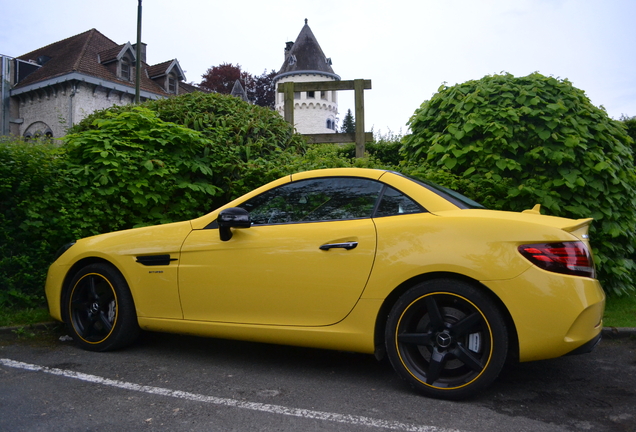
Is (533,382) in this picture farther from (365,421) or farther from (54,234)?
(54,234)

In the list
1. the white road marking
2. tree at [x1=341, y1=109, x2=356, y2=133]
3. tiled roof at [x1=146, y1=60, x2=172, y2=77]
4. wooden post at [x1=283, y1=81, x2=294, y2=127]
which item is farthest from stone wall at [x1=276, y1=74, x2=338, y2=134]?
the white road marking

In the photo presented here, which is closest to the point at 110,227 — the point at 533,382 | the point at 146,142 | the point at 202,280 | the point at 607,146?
the point at 146,142

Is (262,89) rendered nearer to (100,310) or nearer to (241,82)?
(241,82)

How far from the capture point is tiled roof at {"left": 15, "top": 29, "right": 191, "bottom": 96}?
1303 inches

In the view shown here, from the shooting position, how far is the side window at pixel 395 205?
12.0 feet

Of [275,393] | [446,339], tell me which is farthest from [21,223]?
[446,339]

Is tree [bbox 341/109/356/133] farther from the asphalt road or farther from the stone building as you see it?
the asphalt road

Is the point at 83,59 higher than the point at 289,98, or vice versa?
the point at 83,59

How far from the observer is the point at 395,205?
12.1ft

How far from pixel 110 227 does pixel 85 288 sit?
4.76ft

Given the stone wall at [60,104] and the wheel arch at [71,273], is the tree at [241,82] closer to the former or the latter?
the stone wall at [60,104]

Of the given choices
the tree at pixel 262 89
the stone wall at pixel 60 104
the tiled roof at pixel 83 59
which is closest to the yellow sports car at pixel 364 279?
the stone wall at pixel 60 104

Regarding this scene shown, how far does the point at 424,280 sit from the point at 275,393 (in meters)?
1.19

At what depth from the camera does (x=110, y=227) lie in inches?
233
